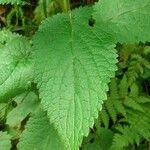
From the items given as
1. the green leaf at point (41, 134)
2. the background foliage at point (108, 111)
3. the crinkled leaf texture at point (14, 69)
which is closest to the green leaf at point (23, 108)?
the background foliage at point (108, 111)

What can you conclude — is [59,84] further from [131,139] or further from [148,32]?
[131,139]

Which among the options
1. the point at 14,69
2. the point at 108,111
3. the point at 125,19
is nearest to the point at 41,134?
the point at 14,69

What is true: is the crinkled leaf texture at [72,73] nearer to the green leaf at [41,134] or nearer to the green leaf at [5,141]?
the green leaf at [41,134]

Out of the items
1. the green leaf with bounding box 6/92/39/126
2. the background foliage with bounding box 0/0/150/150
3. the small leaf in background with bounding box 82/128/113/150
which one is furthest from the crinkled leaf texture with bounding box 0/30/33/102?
the small leaf in background with bounding box 82/128/113/150

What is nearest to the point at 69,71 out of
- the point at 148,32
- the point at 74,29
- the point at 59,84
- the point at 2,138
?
the point at 59,84

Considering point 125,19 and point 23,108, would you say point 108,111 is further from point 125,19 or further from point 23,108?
point 125,19

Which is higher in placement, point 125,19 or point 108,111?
point 125,19
